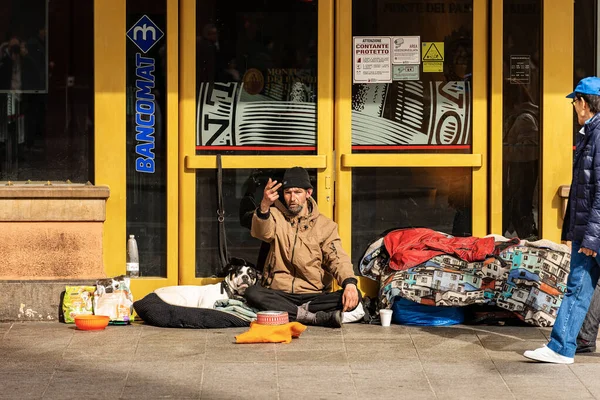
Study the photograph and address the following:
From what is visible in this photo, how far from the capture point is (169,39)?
933 centimetres

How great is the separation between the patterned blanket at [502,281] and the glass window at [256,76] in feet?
4.35

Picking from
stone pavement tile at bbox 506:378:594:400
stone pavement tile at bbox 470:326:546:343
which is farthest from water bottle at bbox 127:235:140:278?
stone pavement tile at bbox 506:378:594:400

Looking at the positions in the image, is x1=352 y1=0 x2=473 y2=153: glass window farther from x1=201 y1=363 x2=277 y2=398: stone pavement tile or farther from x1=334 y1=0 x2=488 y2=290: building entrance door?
x1=201 y1=363 x2=277 y2=398: stone pavement tile

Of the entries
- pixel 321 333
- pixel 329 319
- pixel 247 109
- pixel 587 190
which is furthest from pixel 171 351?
pixel 587 190

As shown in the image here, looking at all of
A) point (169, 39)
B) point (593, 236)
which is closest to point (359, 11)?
point (169, 39)

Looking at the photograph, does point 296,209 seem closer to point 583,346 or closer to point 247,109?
point 247,109

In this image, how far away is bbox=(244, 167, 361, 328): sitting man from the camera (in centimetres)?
888

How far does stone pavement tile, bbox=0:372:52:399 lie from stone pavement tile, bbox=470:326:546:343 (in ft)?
9.99

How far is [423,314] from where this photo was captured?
904 centimetres

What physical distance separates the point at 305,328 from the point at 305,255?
25.5 inches

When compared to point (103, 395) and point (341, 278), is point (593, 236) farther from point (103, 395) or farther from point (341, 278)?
point (103, 395)

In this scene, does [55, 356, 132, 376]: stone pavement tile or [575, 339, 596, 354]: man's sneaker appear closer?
[55, 356, 132, 376]: stone pavement tile

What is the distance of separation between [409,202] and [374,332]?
4.02 feet

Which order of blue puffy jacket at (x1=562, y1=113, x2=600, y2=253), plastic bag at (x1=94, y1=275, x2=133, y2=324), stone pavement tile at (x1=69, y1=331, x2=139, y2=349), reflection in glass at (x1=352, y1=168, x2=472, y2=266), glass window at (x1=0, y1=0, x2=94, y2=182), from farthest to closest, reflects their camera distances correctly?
1. reflection in glass at (x1=352, y1=168, x2=472, y2=266)
2. glass window at (x1=0, y1=0, x2=94, y2=182)
3. plastic bag at (x1=94, y1=275, x2=133, y2=324)
4. stone pavement tile at (x1=69, y1=331, x2=139, y2=349)
5. blue puffy jacket at (x1=562, y1=113, x2=600, y2=253)
